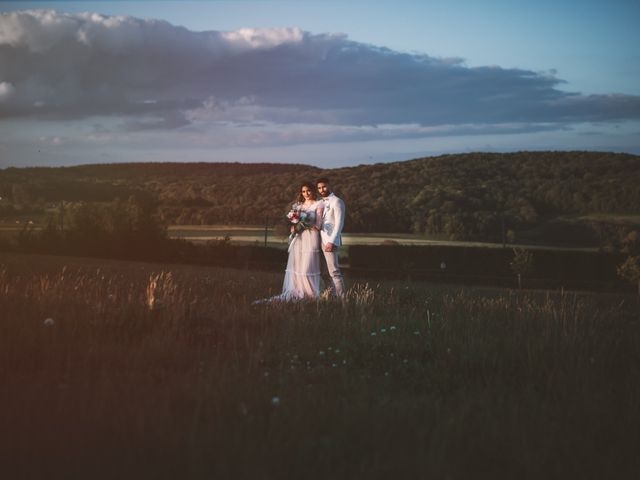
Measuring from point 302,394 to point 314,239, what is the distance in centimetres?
795

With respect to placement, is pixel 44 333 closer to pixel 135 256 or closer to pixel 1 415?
pixel 1 415

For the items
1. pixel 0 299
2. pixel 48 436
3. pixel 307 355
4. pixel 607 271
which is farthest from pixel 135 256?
pixel 48 436

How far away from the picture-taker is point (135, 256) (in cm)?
3184

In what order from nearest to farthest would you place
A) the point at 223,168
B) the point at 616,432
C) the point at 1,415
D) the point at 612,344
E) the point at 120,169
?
the point at 1,415 < the point at 616,432 < the point at 612,344 < the point at 120,169 < the point at 223,168

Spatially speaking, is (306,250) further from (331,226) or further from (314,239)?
(331,226)

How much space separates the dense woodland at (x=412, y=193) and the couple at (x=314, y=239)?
69.3ft

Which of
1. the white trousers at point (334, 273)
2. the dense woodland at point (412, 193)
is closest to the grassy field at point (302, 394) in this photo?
the white trousers at point (334, 273)

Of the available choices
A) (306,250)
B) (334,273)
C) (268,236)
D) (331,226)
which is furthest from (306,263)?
(268,236)

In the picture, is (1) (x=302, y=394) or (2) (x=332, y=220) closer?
A: (1) (x=302, y=394)

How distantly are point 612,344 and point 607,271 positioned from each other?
2458 centimetres

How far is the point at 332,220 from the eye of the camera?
12.5m

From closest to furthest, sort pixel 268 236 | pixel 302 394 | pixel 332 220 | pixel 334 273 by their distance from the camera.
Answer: pixel 302 394, pixel 334 273, pixel 332 220, pixel 268 236

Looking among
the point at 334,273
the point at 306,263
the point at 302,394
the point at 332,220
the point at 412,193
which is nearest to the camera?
the point at 302,394

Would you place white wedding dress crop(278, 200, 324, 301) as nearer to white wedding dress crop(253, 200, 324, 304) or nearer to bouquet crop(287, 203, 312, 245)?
white wedding dress crop(253, 200, 324, 304)
